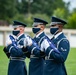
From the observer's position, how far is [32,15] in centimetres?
8088

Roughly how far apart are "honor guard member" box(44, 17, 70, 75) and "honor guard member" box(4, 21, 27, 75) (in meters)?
1.41

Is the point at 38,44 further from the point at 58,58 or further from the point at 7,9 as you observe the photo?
the point at 7,9

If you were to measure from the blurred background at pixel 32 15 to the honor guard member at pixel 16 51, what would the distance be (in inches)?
155

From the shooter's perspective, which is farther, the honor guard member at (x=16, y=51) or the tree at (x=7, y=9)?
the tree at (x=7, y=9)

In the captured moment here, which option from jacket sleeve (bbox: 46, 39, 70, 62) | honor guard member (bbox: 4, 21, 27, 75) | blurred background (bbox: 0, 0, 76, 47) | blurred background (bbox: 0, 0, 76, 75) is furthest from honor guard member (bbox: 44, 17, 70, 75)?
blurred background (bbox: 0, 0, 76, 47)

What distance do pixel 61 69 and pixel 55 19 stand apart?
102 cm

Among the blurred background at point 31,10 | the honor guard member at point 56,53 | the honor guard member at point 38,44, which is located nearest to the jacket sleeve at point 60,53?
the honor guard member at point 56,53

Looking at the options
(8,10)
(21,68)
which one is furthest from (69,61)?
(8,10)

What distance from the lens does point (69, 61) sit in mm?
19547

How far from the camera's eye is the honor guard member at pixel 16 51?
1055 centimetres

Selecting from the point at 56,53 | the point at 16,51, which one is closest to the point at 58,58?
the point at 56,53

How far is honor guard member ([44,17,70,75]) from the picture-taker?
884 centimetres

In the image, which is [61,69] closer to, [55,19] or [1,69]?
[55,19]

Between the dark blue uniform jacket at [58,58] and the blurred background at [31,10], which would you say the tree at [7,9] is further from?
the dark blue uniform jacket at [58,58]
